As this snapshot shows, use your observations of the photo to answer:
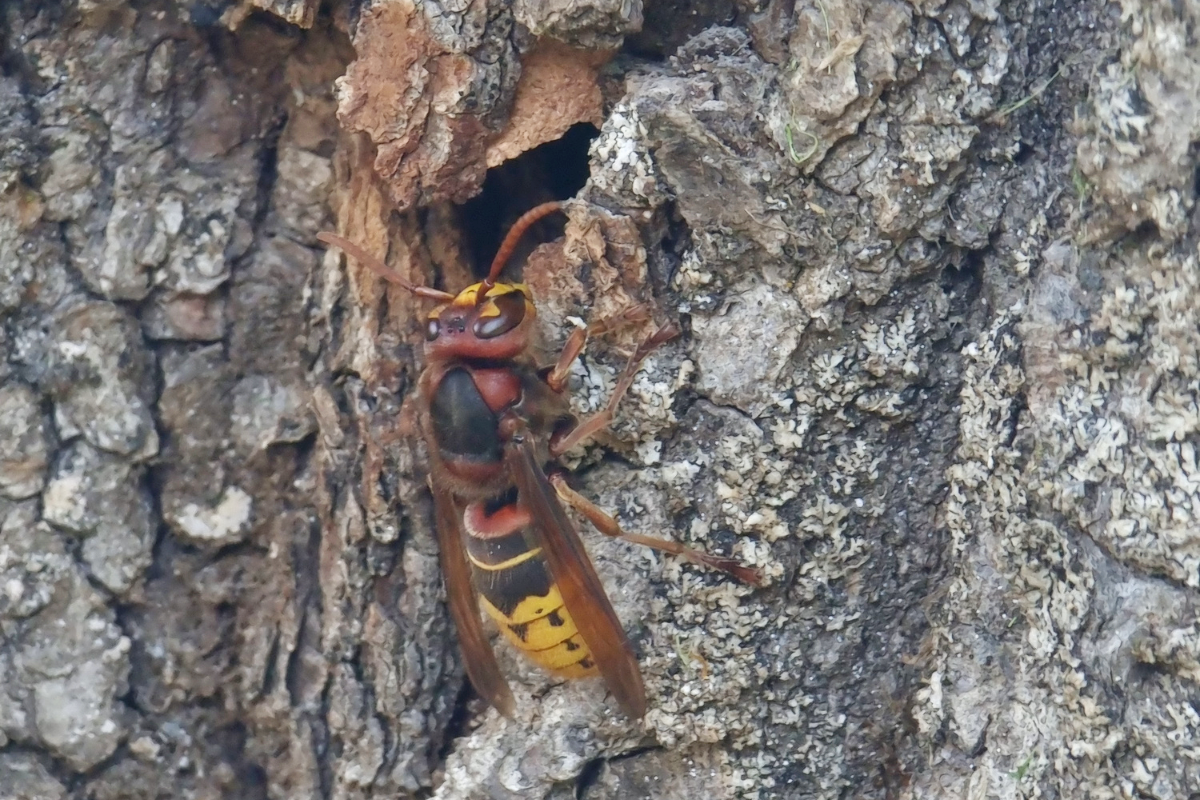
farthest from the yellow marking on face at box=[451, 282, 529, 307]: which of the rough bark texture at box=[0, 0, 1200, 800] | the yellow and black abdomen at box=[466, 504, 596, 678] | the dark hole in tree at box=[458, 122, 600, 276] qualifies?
the yellow and black abdomen at box=[466, 504, 596, 678]

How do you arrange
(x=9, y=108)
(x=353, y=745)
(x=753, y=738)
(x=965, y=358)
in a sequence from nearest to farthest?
1. (x=965, y=358)
2. (x=753, y=738)
3. (x=9, y=108)
4. (x=353, y=745)

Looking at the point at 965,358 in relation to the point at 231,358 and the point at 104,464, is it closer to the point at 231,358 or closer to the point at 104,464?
the point at 231,358

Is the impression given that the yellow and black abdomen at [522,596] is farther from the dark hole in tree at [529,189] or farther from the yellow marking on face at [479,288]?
the dark hole in tree at [529,189]

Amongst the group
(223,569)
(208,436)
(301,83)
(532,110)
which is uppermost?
(301,83)

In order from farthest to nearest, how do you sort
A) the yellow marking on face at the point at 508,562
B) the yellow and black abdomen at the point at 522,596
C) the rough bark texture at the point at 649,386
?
the yellow marking on face at the point at 508,562 < the yellow and black abdomen at the point at 522,596 < the rough bark texture at the point at 649,386

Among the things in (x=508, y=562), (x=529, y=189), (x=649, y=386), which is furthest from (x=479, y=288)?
(x=508, y=562)

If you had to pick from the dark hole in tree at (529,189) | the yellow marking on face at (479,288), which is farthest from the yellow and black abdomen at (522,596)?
the dark hole in tree at (529,189)

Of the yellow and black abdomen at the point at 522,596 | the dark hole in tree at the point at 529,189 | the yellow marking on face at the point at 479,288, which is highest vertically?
the dark hole in tree at the point at 529,189

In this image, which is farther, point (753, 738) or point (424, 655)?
point (424, 655)

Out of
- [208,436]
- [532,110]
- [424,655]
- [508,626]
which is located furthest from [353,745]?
[532,110]
